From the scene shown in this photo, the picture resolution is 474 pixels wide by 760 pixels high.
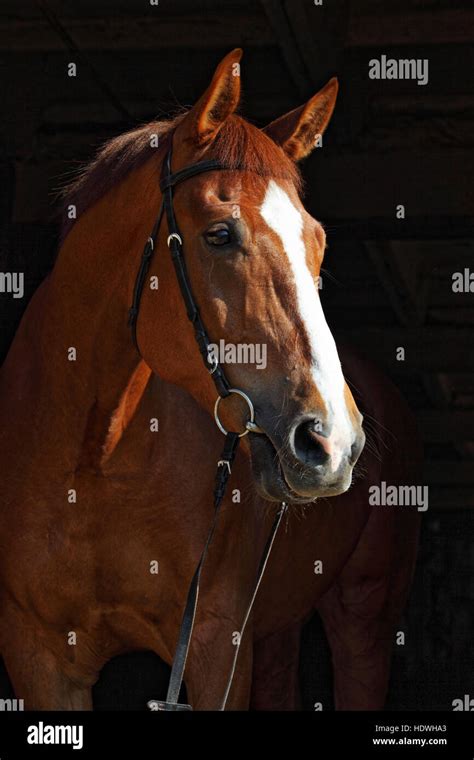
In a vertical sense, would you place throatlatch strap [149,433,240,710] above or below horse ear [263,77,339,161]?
below

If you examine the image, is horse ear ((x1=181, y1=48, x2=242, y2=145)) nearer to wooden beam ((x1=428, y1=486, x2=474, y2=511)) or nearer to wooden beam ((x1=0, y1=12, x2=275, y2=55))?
wooden beam ((x1=0, y1=12, x2=275, y2=55))

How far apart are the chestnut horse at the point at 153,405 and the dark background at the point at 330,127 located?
3.43ft

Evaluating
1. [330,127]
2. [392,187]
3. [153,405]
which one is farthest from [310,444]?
[330,127]

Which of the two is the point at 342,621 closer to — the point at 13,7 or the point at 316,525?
the point at 316,525

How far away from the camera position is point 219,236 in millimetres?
3939

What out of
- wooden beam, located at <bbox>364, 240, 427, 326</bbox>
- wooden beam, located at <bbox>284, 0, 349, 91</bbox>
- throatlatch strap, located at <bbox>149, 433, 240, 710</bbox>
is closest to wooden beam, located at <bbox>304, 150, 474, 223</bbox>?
wooden beam, located at <bbox>284, 0, 349, 91</bbox>

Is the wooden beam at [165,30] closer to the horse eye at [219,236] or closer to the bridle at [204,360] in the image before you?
the bridle at [204,360]

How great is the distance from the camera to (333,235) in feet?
23.5

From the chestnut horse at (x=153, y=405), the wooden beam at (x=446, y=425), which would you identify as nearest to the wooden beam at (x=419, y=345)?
the wooden beam at (x=446, y=425)

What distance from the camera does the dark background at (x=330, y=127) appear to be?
5844 mm

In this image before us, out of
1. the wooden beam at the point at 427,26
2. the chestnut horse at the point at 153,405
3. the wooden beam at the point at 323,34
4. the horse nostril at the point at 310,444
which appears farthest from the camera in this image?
the wooden beam at the point at 427,26

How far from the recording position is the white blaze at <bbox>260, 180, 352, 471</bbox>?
12.0 ft

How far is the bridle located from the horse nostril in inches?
6.7

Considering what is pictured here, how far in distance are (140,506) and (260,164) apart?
1.15 meters
